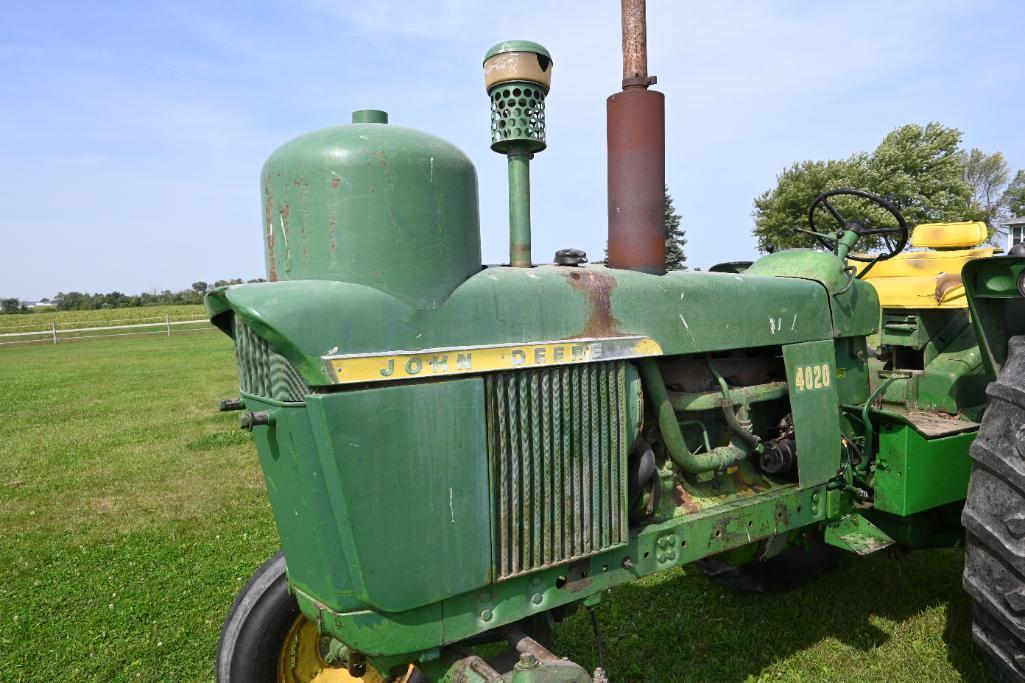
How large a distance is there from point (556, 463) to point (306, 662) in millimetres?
1401

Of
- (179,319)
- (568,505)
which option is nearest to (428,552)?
(568,505)

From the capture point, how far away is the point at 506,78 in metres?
2.24

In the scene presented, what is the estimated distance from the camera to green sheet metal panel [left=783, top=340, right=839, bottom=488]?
280cm

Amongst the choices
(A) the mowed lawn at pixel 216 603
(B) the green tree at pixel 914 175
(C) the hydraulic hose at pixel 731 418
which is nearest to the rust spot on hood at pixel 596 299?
(C) the hydraulic hose at pixel 731 418

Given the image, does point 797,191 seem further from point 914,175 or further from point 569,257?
point 569,257

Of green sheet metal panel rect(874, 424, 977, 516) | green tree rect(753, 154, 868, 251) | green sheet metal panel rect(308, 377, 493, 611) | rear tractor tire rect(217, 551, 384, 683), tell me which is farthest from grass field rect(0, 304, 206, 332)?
green sheet metal panel rect(308, 377, 493, 611)

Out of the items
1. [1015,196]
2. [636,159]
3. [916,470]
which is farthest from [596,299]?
[1015,196]

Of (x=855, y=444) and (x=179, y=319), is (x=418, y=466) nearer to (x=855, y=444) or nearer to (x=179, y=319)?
(x=855, y=444)

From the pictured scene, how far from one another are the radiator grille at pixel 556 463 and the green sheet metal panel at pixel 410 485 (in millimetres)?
64

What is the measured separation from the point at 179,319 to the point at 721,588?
33.4 meters

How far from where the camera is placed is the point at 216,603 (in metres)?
3.98

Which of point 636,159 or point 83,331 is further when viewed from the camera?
point 83,331

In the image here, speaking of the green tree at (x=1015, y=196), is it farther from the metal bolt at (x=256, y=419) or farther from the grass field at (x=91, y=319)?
the metal bolt at (x=256, y=419)

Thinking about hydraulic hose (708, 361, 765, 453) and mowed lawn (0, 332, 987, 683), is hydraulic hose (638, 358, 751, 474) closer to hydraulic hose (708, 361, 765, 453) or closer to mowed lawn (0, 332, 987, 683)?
hydraulic hose (708, 361, 765, 453)
